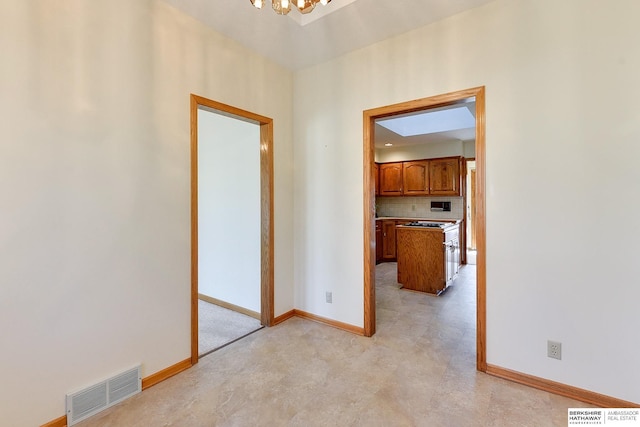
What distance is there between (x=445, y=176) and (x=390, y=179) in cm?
123

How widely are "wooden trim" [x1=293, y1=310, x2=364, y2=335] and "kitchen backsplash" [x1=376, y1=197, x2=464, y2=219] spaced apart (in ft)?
13.8

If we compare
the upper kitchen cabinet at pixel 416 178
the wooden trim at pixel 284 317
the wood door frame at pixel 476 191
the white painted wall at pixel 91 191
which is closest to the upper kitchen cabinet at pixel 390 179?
the upper kitchen cabinet at pixel 416 178

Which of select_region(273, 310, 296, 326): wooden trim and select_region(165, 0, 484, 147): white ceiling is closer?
select_region(165, 0, 484, 147): white ceiling

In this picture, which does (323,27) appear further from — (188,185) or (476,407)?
(476,407)

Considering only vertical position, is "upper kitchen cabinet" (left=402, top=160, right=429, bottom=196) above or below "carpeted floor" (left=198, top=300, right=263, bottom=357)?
above

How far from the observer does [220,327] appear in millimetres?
3076

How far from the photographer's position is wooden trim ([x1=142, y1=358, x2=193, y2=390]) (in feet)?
6.68

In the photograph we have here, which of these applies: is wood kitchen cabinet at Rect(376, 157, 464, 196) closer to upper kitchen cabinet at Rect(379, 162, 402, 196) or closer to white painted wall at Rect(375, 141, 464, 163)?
upper kitchen cabinet at Rect(379, 162, 402, 196)

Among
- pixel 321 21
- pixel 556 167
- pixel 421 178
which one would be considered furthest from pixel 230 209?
pixel 421 178

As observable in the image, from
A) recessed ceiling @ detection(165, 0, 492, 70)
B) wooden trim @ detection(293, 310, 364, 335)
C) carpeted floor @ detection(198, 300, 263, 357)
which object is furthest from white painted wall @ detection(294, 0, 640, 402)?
carpeted floor @ detection(198, 300, 263, 357)

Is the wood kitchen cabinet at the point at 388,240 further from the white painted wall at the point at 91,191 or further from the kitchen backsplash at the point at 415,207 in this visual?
the white painted wall at the point at 91,191

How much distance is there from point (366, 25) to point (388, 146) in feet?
14.6

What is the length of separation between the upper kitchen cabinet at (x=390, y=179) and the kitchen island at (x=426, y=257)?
2315 mm

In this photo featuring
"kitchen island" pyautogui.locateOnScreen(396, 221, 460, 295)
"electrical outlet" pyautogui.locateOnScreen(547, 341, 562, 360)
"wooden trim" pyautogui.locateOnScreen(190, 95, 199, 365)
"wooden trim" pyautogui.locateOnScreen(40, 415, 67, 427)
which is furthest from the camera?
"kitchen island" pyautogui.locateOnScreen(396, 221, 460, 295)
